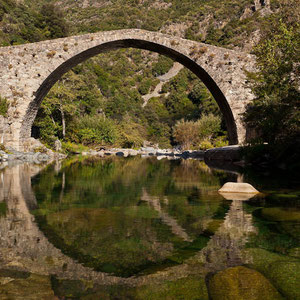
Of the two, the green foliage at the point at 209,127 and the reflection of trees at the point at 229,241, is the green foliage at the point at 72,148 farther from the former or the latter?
the reflection of trees at the point at 229,241

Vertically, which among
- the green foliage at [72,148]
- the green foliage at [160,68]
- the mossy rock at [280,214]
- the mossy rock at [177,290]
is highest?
the green foliage at [160,68]

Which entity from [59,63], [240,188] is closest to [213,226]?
[240,188]

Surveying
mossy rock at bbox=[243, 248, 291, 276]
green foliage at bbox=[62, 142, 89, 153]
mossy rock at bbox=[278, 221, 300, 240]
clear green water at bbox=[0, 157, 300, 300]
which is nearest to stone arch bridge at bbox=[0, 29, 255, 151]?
green foliage at bbox=[62, 142, 89, 153]

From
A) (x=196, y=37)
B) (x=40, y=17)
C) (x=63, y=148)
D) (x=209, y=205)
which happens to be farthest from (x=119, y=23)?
(x=209, y=205)

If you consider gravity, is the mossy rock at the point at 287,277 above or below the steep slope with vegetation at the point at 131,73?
below

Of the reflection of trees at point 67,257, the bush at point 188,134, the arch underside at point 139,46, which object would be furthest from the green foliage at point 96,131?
the reflection of trees at point 67,257

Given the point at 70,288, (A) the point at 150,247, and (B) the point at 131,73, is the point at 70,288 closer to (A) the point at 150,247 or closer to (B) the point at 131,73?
(A) the point at 150,247

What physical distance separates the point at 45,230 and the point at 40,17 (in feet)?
152

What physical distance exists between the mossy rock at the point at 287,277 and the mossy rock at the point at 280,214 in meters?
1.26

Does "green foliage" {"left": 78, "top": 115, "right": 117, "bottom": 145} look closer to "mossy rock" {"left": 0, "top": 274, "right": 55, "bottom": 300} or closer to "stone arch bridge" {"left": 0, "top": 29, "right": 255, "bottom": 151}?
"stone arch bridge" {"left": 0, "top": 29, "right": 255, "bottom": 151}

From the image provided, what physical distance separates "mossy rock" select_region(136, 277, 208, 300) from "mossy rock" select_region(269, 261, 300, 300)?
383 millimetres

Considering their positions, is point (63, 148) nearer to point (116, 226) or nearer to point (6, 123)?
point (6, 123)

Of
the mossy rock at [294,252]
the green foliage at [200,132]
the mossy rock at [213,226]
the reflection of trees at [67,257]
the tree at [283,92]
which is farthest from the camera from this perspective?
the green foliage at [200,132]

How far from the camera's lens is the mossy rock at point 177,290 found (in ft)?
5.28
